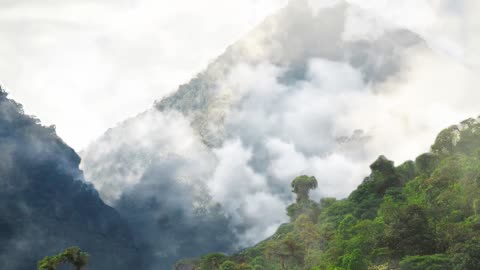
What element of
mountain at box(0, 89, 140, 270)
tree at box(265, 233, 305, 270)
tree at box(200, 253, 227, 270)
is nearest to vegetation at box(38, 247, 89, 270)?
tree at box(265, 233, 305, 270)

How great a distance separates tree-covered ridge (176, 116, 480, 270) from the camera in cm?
6781

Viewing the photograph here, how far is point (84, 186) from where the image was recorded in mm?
174625

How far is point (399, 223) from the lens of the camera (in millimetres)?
72000

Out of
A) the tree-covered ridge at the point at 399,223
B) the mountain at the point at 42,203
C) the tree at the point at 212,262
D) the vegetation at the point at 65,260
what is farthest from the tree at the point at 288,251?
the mountain at the point at 42,203

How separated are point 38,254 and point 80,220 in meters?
21.8

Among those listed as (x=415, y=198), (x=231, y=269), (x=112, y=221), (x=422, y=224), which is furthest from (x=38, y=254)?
(x=422, y=224)

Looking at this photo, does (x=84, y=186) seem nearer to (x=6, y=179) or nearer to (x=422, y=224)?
(x=6, y=179)

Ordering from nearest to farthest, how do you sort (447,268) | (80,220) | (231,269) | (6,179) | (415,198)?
(447,268), (415,198), (231,269), (6,179), (80,220)

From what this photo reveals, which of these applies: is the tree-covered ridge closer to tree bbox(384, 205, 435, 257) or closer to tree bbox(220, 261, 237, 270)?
tree bbox(384, 205, 435, 257)

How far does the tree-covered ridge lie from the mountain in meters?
39.2

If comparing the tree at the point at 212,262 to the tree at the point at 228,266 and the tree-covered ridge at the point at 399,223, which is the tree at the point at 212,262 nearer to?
the tree-covered ridge at the point at 399,223

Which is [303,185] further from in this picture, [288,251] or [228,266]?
[228,266]

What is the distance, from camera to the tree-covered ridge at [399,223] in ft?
222

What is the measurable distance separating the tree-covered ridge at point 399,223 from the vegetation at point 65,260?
119 feet
